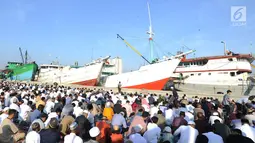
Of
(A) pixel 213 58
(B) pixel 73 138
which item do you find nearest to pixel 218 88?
(A) pixel 213 58

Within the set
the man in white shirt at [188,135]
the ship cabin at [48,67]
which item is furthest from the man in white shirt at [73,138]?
the ship cabin at [48,67]

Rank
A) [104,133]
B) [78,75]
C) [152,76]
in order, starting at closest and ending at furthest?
[104,133], [152,76], [78,75]

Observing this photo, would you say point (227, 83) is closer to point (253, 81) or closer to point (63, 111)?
point (253, 81)

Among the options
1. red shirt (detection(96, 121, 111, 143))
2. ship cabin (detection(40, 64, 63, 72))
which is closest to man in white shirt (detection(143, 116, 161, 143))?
red shirt (detection(96, 121, 111, 143))

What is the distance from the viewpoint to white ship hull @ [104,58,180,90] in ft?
100

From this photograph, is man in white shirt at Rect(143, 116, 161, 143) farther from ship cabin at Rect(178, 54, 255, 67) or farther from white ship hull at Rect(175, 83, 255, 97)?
ship cabin at Rect(178, 54, 255, 67)

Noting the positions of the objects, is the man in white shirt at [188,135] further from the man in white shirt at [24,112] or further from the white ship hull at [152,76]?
the white ship hull at [152,76]

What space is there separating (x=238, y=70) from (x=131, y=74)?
1540 centimetres

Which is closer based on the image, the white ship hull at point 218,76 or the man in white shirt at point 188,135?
the man in white shirt at point 188,135

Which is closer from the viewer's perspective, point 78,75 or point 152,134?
point 152,134

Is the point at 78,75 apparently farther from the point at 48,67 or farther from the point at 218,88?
the point at 218,88

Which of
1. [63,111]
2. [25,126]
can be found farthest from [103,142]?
[25,126]

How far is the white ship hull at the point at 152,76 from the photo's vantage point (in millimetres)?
30547

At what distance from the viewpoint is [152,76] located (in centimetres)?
3150
